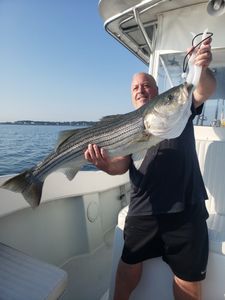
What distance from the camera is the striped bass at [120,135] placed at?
183cm

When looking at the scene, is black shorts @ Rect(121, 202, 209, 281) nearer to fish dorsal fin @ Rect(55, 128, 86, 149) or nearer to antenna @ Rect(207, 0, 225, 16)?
fish dorsal fin @ Rect(55, 128, 86, 149)

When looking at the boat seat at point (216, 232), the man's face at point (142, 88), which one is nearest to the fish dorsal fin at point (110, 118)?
the man's face at point (142, 88)

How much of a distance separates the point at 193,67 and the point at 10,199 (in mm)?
1998

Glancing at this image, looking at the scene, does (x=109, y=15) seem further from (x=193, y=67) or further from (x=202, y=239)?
(x=202, y=239)

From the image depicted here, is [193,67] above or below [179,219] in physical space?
above

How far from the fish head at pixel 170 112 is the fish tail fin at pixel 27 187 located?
0.98 metres

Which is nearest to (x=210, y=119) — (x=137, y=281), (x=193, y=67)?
(x=193, y=67)

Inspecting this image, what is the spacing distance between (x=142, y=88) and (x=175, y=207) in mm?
990

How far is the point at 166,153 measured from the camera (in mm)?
2100

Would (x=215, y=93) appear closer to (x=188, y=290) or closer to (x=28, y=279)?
(x=188, y=290)

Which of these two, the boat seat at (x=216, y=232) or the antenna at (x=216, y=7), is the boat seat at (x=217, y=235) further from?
the antenna at (x=216, y=7)

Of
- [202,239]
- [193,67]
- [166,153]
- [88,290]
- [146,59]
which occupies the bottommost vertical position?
[88,290]

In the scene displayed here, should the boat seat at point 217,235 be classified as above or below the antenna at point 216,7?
below

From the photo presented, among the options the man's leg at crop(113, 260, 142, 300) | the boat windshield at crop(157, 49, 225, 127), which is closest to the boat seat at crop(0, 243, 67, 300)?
the man's leg at crop(113, 260, 142, 300)
